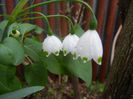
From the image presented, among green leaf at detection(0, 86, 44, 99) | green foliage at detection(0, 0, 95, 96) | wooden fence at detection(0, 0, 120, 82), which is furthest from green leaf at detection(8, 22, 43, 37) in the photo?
wooden fence at detection(0, 0, 120, 82)

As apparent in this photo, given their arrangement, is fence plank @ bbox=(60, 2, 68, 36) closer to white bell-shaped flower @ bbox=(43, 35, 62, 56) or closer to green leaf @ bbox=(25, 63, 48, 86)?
green leaf @ bbox=(25, 63, 48, 86)

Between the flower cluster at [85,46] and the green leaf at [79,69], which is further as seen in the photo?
the green leaf at [79,69]

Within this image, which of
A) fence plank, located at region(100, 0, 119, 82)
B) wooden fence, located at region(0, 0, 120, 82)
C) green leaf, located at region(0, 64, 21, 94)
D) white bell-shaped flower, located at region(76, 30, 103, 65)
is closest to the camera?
white bell-shaped flower, located at region(76, 30, 103, 65)

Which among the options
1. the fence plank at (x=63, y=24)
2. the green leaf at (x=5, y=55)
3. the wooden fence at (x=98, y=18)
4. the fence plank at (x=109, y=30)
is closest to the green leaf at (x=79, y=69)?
the green leaf at (x=5, y=55)

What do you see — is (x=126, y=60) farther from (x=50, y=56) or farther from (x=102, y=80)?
(x=102, y=80)

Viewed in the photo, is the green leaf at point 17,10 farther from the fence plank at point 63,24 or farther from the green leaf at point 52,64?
the fence plank at point 63,24
